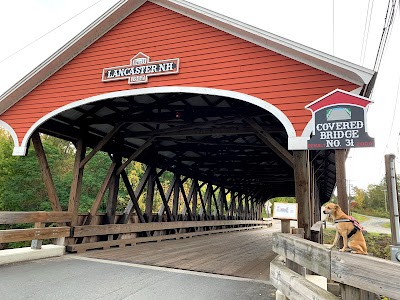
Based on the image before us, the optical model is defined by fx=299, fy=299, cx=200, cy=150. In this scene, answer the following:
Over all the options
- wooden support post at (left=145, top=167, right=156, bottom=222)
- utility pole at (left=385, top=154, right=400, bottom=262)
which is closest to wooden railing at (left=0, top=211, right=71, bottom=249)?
wooden support post at (left=145, top=167, right=156, bottom=222)

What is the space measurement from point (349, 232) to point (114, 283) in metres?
3.49

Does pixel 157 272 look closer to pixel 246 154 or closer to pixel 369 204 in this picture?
pixel 246 154

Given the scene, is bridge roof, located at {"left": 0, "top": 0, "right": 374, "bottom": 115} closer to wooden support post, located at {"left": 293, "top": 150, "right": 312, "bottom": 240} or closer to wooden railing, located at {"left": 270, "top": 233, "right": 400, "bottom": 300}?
wooden support post, located at {"left": 293, "top": 150, "right": 312, "bottom": 240}

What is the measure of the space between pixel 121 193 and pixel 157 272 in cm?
2679

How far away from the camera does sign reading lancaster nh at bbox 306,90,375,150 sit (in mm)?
4055

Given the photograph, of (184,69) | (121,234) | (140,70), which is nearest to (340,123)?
(184,69)

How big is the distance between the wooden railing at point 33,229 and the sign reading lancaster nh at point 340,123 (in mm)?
5580

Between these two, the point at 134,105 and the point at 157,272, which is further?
the point at 134,105

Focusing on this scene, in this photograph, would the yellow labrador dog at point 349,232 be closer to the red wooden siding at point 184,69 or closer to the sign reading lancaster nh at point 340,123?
the sign reading lancaster nh at point 340,123

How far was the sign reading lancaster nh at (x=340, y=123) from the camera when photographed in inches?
160

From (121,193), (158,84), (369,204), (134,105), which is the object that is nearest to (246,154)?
(134,105)

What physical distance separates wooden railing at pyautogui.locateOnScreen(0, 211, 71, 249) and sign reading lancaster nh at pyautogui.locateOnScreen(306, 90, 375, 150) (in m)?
5.58

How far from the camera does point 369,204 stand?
74688 millimetres

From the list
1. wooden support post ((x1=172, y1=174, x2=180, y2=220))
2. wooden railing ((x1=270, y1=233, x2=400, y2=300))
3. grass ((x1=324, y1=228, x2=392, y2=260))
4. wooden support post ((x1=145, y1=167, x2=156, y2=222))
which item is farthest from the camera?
grass ((x1=324, y1=228, x2=392, y2=260))
